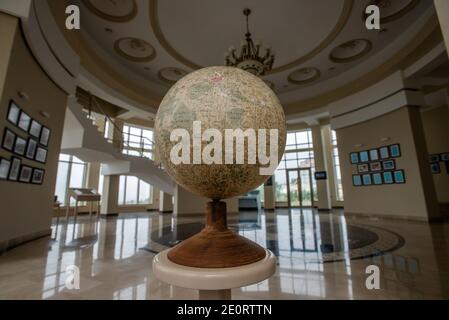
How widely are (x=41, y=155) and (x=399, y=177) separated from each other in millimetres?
9440

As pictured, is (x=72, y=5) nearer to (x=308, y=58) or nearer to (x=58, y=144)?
(x=58, y=144)

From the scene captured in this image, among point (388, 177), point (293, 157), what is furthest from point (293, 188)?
point (388, 177)

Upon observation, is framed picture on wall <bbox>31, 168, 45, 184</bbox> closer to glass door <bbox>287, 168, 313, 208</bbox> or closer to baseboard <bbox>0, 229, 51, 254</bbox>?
baseboard <bbox>0, 229, 51, 254</bbox>

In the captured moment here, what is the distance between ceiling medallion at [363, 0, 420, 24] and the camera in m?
5.49

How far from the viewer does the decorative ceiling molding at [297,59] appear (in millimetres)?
5614

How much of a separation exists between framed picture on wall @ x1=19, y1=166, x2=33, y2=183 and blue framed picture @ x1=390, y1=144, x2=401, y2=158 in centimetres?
948

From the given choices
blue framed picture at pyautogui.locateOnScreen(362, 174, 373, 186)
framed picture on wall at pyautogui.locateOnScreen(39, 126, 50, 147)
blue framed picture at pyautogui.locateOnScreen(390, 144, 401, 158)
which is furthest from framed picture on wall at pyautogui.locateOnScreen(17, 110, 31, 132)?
blue framed picture at pyautogui.locateOnScreen(362, 174, 373, 186)

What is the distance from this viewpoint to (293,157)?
49.6 feet

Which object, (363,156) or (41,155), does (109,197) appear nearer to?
(41,155)

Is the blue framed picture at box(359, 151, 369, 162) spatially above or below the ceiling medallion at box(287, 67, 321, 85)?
below

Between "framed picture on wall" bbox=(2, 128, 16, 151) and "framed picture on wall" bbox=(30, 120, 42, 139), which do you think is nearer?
"framed picture on wall" bbox=(2, 128, 16, 151)
